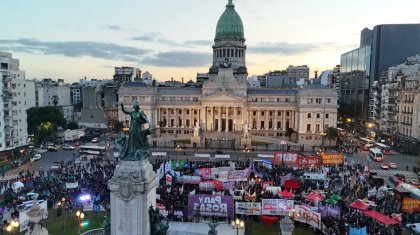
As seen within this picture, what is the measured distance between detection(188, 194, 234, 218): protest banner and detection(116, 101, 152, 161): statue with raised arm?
1148 centimetres

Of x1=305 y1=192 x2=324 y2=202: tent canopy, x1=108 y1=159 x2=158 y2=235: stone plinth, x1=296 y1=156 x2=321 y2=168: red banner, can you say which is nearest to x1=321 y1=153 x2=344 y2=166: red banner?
x1=296 y1=156 x2=321 y2=168: red banner

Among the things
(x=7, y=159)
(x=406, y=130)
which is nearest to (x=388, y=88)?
(x=406, y=130)

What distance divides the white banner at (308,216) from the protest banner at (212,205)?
523 centimetres

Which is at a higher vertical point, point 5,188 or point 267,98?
point 267,98

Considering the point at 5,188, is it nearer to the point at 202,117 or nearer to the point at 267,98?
the point at 202,117

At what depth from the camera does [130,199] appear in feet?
56.9

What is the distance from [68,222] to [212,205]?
1211 cm

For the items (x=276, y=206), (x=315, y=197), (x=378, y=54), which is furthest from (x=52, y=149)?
(x=378, y=54)

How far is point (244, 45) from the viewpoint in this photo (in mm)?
118125

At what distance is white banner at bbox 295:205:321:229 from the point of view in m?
26.7

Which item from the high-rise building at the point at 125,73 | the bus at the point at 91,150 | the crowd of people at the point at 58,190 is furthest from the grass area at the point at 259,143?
the high-rise building at the point at 125,73

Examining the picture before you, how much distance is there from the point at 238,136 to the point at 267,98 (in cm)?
1722

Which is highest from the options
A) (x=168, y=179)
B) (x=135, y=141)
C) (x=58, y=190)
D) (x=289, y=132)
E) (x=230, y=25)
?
(x=230, y=25)

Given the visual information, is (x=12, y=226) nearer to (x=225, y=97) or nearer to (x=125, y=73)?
(x=225, y=97)
